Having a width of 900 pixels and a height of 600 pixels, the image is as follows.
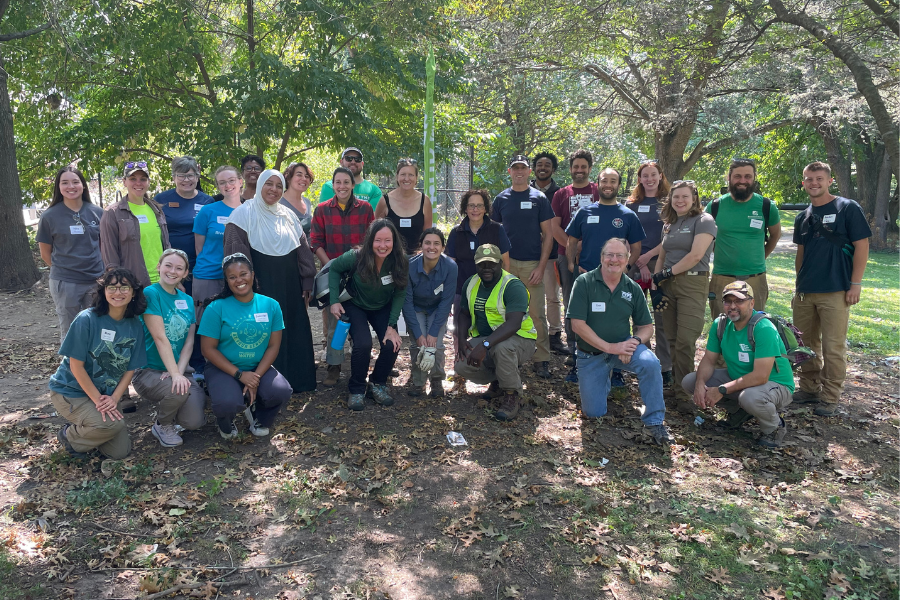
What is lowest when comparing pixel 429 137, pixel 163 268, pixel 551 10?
pixel 163 268

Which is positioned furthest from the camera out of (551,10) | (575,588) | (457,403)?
(551,10)

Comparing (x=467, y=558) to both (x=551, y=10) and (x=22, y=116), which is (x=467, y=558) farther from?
(x=22, y=116)

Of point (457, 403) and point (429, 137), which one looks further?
point (429, 137)

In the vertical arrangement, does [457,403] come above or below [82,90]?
below

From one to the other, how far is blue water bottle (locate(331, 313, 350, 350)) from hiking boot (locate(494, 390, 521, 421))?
149cm

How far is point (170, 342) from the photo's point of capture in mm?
4711

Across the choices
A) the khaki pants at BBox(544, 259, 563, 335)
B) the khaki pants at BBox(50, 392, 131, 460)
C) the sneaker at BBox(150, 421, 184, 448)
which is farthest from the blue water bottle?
the khaki pants at BBox(544, 259, 563, 335)

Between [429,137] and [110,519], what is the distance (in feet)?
17.4

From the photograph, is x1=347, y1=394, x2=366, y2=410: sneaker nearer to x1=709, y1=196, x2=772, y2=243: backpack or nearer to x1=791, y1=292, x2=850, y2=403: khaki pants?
x1=709, y1=196, x2=772, y2=243: backpack

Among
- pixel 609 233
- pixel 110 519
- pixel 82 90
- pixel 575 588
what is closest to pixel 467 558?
pixel 575 588

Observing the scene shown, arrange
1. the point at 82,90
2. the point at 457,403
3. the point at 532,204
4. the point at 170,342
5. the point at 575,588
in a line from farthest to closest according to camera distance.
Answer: the point at 82,90, the point at 532,204, the point at 457,403, the point at 170,342, the point at 575,588

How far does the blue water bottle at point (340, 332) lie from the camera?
5562 mm

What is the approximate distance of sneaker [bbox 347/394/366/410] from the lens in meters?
5.47

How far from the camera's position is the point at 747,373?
508 cm
